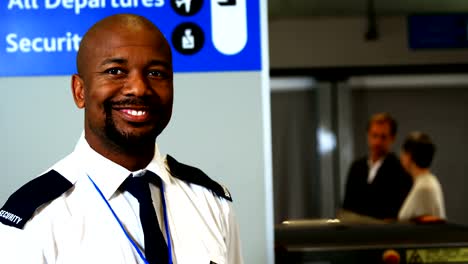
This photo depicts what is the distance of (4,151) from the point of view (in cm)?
139

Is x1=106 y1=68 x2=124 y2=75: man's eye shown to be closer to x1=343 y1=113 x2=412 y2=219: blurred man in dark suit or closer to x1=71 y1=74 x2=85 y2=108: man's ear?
x1=71 y1=74 x2=85 y2=108: man's ear

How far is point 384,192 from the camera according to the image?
10.2 feet

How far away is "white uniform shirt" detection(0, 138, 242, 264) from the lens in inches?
34.3

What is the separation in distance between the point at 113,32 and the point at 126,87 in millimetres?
85

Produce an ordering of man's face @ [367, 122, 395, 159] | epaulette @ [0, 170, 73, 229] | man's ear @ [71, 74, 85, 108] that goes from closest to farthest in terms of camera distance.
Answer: epaulette @ [0, 170, 73, 229]
man's ear @ [71, 74, 85, 108]
man's face @ [367, 122, 395, 159]

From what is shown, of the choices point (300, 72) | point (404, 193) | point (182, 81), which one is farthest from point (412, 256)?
point (300, 72)

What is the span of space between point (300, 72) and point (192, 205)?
4.83m

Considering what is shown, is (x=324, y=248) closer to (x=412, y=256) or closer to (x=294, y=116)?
(x=412, y=256)

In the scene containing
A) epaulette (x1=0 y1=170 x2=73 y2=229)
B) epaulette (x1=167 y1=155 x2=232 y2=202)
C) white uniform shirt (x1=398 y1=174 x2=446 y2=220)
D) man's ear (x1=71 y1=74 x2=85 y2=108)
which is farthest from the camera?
white uniform shirt (x1=398 y1=174 x2=446 y2=220)

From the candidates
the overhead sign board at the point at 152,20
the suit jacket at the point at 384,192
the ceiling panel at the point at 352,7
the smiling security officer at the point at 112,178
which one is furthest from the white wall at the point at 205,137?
the ceiling panel at the point at 352,7

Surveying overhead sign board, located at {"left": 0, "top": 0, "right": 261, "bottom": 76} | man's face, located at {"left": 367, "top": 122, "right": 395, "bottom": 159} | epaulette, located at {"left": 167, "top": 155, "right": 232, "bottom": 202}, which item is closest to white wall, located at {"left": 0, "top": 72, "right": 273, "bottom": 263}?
overhead sign board, located at {"left": 0, "top": 0, "right": 261, "bottom": 76}

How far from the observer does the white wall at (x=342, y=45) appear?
577 cm

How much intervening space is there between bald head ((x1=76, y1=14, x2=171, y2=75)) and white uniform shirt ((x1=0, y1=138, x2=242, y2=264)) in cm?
14

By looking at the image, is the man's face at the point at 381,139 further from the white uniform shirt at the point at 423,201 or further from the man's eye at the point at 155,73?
the man's eye at the point at 155,73
